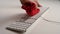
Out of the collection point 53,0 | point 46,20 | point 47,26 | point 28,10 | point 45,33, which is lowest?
point 45,33

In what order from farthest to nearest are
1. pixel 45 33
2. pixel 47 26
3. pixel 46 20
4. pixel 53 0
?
pixel 53 0 < pixel 46 20 < pixel 47 26 < pixel 45 33

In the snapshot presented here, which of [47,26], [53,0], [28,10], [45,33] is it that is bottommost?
[45,33]

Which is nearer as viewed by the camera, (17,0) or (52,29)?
(52,29)

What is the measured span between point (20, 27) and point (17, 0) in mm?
1244

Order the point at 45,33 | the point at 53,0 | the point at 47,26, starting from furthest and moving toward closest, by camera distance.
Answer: the point at 53,0
the point at 47,26
the point at 45,33

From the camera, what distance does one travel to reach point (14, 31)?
0.94 m

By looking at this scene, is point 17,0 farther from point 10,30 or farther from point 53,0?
point 10,30

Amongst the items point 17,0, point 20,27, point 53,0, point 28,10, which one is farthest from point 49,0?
point 20,27

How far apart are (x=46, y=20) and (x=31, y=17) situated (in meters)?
0.15

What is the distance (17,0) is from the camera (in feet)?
7.05

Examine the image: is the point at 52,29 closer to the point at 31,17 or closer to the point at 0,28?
the point at 31,17

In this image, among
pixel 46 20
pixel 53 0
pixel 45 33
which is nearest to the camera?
pixel 45 33

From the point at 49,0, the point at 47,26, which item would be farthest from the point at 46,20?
the point at 49,0

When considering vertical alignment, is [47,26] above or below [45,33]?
above
